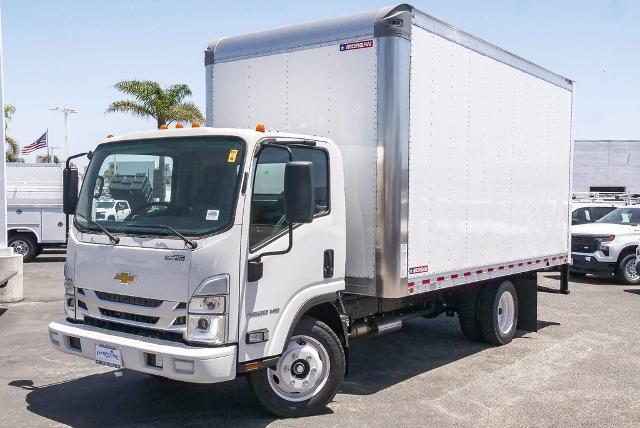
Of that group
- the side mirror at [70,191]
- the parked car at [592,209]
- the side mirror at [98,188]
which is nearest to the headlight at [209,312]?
the side mirror at [98,188]

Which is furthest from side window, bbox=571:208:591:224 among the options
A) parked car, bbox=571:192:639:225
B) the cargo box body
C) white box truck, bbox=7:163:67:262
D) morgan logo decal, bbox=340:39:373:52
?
morgan logo decal, bbox=340:39:373:52

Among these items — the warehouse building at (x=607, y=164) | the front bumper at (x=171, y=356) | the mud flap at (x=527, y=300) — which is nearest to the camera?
the front bumper at (x=171, y=356)

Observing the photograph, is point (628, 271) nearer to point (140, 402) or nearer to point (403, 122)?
point (403, 122)

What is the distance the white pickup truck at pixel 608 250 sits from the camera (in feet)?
53.0

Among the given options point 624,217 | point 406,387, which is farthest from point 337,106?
point 624,217

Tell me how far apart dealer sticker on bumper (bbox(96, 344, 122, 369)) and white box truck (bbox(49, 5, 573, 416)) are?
0.04 ft

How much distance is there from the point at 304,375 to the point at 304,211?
5.43ft

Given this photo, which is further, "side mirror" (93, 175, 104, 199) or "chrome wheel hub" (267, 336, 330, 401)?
"side mirror" (93, 175, 104, 199)

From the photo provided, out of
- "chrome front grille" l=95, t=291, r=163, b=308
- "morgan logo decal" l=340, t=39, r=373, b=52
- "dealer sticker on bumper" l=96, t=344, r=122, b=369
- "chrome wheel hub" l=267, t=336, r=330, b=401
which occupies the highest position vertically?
"morgan logo decal" l=340, t=39, r=373, b=52

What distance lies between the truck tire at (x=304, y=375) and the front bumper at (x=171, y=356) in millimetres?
641

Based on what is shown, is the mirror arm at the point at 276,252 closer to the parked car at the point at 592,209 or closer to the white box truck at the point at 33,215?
the white box truck at the point at 33,215

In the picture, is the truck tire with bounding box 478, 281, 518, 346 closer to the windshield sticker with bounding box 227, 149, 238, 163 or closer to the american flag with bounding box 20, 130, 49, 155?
the windshield sticker with bounding box 227, 149, 238, 163

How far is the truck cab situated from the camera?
5.09 meters

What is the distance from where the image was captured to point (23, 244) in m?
18.0
